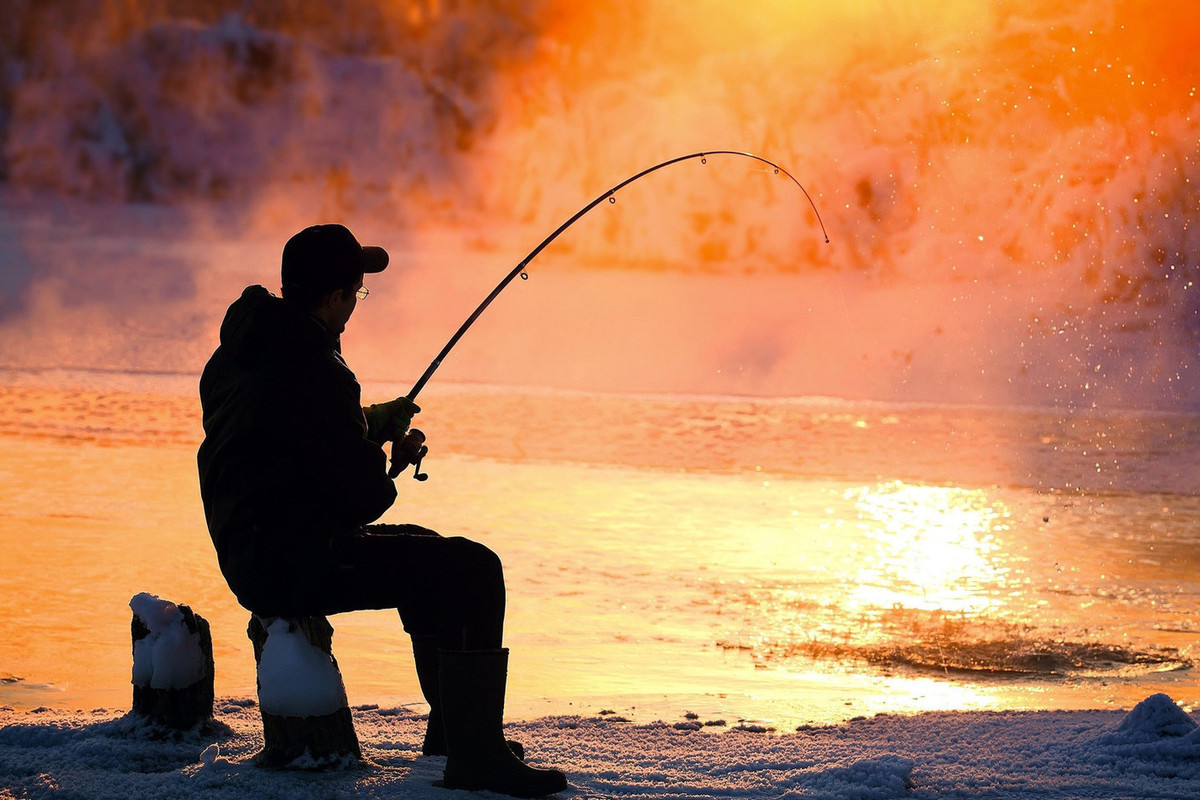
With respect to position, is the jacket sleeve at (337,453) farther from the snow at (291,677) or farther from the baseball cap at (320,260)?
the snow at (291,677)

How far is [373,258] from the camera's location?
3.31 metres

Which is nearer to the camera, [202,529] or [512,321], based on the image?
[202,529]

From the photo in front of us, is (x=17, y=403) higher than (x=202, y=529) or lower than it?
higher

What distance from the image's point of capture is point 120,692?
4527 millimetres

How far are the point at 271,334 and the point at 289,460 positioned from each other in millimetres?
268

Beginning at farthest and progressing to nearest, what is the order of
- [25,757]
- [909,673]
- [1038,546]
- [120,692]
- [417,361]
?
1. [417,361]
2. [1038,546]
3. [909,673]
4. [120,692]
5. [25,757]

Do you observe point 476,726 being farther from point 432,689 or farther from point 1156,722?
point 1156,722

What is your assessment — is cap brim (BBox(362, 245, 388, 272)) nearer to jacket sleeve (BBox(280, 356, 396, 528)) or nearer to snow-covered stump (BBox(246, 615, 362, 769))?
jacket sleeve (BBox(280, 356, 396, 528))

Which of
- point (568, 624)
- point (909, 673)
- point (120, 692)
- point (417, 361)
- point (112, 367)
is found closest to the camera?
point (120, 692)

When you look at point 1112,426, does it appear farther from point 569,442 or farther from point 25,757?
point 25,757

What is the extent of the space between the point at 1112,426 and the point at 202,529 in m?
13.7

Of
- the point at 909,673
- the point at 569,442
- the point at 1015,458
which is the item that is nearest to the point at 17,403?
the point at 569,442

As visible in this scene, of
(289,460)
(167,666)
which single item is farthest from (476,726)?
(167,666)

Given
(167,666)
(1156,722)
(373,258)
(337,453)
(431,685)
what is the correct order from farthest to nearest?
(1156,722) → (167,666) → (431,685) → (373,258) → (337,453)
